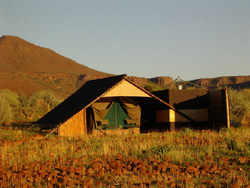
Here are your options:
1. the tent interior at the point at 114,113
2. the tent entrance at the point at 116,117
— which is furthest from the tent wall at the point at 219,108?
the tent entrance at the point at 116,117

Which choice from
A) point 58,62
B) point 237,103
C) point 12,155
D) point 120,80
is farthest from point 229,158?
point 58,62

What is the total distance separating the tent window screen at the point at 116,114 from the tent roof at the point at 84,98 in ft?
2.64

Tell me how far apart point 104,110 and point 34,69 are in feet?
248

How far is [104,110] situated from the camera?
61.4 feet

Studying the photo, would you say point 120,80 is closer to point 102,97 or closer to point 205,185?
point 102,97

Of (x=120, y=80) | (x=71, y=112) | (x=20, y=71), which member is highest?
(x=20, y=71)

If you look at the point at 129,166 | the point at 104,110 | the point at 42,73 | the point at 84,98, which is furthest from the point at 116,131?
the point at 42,73

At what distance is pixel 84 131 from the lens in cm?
1822

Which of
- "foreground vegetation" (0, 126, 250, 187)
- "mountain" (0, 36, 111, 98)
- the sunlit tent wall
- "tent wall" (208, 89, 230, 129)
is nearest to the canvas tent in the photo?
the sunlit tent wall

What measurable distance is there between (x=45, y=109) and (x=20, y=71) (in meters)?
49.9

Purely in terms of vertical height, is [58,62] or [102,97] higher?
[58,62]

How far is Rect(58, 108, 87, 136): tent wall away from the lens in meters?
17.1

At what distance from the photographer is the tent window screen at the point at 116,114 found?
18.6 m

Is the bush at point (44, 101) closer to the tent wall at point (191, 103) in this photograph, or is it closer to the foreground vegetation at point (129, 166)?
the tent wall at point (191, 103)
